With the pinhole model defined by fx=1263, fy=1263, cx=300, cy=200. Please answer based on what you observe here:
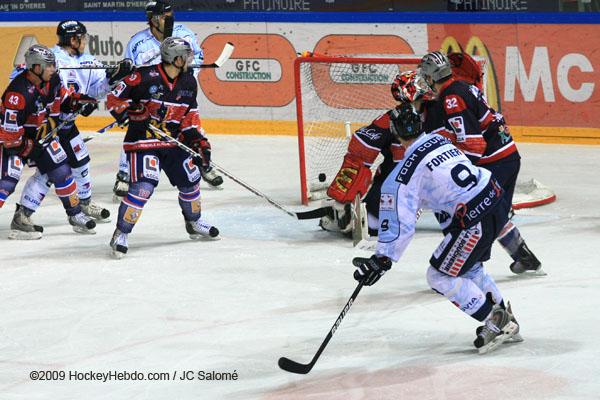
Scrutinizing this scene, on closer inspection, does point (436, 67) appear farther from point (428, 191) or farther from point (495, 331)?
point (495, 331)

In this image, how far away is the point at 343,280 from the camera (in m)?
6.91

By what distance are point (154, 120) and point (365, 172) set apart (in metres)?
1.32

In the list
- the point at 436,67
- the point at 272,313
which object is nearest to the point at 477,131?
the point at 436,67

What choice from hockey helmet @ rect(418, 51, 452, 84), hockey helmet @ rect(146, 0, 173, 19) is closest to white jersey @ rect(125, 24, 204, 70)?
hockey helmet @ rect(146, 0, 173, 19)

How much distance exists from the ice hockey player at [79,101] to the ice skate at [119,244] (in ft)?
3.07

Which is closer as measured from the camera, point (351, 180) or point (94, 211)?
point (351, 180)

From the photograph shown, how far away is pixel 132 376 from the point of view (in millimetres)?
5434

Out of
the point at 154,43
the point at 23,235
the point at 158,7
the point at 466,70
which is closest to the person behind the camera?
the point at 466,70

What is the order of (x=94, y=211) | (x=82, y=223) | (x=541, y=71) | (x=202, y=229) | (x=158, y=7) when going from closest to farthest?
(x=202, y=229) < (x=82, y=223) < (x=94, y=211) < (x=158, y=7) < (x=541, y=71)

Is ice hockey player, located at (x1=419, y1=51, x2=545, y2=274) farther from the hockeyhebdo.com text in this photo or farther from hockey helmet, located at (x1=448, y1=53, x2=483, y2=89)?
the hockeyhebdo.com text

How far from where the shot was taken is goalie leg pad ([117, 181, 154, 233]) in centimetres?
755

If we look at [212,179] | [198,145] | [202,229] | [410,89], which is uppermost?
[410,89]

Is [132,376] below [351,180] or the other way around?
below

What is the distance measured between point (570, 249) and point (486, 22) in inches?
145
